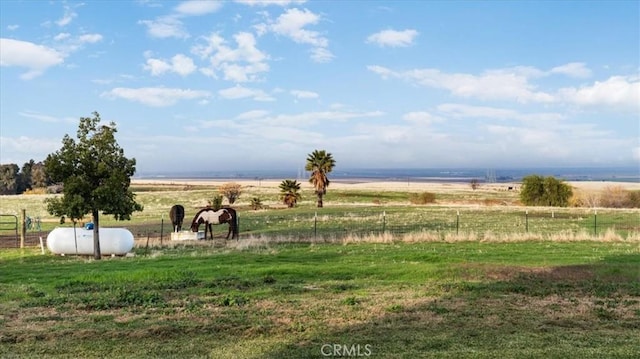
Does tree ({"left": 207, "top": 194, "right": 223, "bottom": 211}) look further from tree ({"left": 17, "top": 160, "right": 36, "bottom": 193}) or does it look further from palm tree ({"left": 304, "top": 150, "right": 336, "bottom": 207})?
tree ({"left": 17, "top": 160, "right": 36, "bottom": 193})

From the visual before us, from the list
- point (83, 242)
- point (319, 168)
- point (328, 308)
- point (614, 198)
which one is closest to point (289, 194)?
point (319, 168)

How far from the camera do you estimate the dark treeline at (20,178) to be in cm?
11062

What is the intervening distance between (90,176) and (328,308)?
14.7m

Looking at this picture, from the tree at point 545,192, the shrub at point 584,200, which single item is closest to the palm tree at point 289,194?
the tree at point 545,192

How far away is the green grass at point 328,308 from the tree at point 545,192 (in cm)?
5535

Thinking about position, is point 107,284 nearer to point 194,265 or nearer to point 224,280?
point 224,280

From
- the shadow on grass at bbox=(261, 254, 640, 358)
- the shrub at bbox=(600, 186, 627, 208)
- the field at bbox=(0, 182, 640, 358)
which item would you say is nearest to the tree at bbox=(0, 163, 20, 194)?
the field at bbox=(0, 182, 640, 358)

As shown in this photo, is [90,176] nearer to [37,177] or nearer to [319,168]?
[319,168]

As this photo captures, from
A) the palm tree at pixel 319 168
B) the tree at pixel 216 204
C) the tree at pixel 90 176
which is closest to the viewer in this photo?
the tree at pixel 90 176

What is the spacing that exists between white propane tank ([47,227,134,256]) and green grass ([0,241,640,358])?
4.34 meters

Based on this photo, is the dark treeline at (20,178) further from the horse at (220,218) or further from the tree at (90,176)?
the tree at (90,176)

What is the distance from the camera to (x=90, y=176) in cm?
2200

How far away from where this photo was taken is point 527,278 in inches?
563

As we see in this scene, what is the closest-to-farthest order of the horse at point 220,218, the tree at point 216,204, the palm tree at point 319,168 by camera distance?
1. the horse at point 220,218
2. the tree at point 216,204
3. the palm tree at point 319,168
